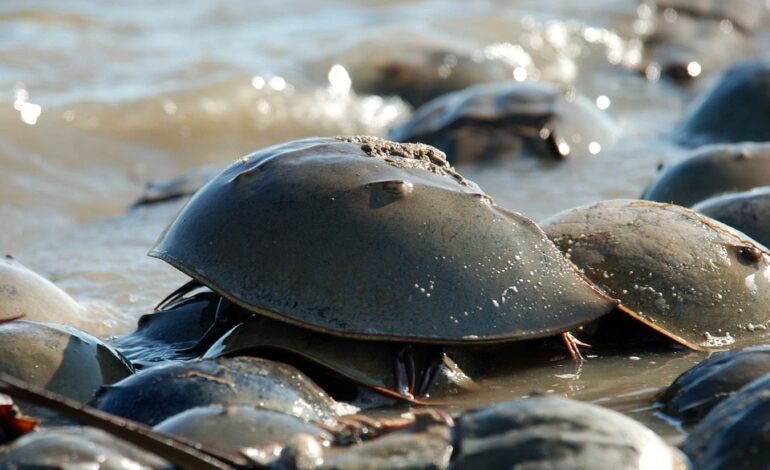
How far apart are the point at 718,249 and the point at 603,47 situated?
615 centimetres

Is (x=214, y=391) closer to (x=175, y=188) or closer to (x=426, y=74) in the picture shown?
(x=175, y=188)

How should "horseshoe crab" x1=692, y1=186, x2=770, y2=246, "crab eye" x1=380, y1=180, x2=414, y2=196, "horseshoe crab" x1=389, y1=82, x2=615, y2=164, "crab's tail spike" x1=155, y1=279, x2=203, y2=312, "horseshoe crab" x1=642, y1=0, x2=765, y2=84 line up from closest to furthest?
"crab eye" x1=380, y1=180, x2=414, y2=196
"crab's tail spike" x1=155, y1=279, x2=203, y2=312
"horseshoe crab" x1=692, y1=186, x2=770, y2=246
"horseshoe crab" x1=389, y1=82, x2=615, y2=164
"horseshoe crab" x1=642, y1=0, x2=765, y2=84

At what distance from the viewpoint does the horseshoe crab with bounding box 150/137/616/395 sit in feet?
7.74

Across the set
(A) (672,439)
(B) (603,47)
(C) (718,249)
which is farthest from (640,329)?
(B) (603,47)

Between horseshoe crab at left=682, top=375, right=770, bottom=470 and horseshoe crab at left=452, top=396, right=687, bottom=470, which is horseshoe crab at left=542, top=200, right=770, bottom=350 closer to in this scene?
horseshoe crab at left=682, top=375, right=770, bottom=470

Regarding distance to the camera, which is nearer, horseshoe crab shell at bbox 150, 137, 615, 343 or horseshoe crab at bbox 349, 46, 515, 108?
horseshoe crab shell at bbox 150, 137, 615, 343

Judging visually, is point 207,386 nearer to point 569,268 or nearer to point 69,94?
point 569,268

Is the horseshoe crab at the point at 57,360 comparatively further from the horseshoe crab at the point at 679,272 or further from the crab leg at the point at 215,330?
the horseshoe crab at the point at 679,272

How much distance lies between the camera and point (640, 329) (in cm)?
279

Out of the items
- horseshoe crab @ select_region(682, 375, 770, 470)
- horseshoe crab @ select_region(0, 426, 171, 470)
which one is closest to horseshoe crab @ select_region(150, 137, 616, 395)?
horseshoe crab @ select_region(682, 375, 770, 470)

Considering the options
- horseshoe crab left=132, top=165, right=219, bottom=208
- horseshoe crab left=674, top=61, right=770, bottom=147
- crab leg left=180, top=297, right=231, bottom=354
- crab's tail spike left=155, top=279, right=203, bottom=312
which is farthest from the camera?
horseshoe crab left=674, top=61, right=770, bottom=147

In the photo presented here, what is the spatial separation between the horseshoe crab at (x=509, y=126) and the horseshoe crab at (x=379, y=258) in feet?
9.14

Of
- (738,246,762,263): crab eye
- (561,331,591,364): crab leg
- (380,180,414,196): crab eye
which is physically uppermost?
(380,180,414,196): crab eye

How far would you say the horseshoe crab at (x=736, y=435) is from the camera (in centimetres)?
188
